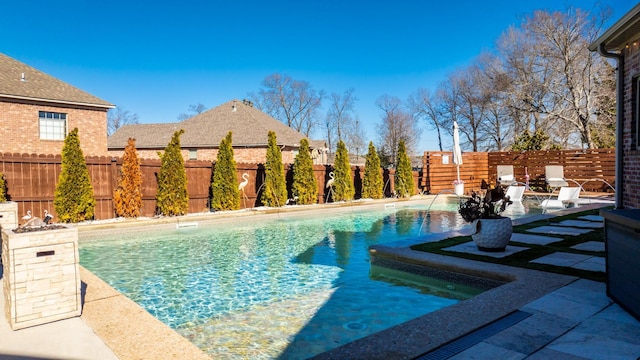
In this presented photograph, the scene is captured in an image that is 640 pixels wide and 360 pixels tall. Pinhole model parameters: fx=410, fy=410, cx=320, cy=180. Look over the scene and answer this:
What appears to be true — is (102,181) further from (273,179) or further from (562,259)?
(562,259)

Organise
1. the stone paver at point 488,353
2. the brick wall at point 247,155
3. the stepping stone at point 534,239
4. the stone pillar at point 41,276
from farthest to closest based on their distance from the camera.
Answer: the brick wall at point 247,155 < the stepping stone at point 534,239 < the stone pillar at point 41,276 < the stone paver at point 488,353

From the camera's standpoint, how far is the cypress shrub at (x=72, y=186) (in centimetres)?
1009

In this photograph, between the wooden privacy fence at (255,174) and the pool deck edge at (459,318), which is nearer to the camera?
the pool deck edge at (459,318)

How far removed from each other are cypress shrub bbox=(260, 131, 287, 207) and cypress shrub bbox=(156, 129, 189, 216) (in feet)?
10.8

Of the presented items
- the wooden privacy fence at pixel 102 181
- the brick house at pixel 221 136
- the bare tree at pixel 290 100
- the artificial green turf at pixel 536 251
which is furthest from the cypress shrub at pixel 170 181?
the bare tree at pixel 290 100

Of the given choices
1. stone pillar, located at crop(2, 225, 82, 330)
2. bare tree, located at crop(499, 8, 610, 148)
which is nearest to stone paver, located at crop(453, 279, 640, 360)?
stone pillar, located at crop(2, 225, 82, 330)

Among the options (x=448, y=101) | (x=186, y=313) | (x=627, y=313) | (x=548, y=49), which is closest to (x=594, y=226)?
(x=627, y=313)

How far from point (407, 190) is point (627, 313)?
14.9 meters

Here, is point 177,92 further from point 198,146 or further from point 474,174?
point 474,174

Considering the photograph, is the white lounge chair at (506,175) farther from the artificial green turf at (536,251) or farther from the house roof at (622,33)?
the house roof at (622,33)

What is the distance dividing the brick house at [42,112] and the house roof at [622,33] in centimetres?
1867

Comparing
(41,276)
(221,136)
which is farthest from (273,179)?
(221,136)

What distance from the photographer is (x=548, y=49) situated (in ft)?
78.7

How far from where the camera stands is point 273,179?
14398 millimetres
